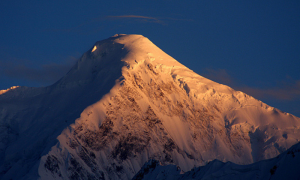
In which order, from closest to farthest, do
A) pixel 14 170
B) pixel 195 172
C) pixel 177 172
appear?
pixel 195 172, pixel 177 172, pixel 14 170

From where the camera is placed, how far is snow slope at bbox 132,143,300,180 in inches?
2916

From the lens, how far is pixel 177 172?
4277 inches

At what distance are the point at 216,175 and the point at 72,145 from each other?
114 metres

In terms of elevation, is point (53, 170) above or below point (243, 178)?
above

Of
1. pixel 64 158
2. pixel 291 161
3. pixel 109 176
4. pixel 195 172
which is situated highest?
pixel 64 158

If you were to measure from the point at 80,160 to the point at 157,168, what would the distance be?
8311 cm

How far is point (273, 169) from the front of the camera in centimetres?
7825

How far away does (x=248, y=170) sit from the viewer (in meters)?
84.9

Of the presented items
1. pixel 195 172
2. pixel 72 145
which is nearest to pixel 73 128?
pixel 72 145

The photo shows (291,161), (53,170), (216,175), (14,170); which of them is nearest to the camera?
(291,161)

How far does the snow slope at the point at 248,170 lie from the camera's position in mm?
74062

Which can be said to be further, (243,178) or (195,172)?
(195,172)

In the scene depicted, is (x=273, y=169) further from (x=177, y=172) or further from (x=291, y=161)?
(x=177, y=172)

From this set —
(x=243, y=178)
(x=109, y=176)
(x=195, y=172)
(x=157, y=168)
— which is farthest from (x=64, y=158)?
(x=243, y=178)
